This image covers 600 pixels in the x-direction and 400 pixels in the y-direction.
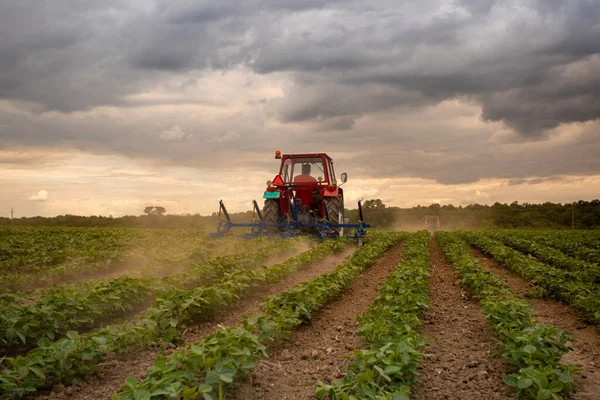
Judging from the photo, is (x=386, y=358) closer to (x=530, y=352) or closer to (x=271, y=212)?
(x=530, y=352)

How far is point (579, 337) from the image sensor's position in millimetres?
5969

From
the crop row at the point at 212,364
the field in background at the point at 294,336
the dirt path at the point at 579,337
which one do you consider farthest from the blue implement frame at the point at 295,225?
the crop row at the point at 212,364

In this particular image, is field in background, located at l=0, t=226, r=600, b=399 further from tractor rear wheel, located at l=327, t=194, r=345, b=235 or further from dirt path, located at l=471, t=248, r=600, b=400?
tractor rear wheel, located at l=327, t=194, r=345, b=235

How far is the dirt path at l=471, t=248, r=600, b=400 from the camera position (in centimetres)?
415

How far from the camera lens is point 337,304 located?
7.38m

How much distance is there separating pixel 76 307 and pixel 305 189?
11.5 metres

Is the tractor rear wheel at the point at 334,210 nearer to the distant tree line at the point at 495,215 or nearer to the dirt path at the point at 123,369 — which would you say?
the dirt path at the point at 123,369

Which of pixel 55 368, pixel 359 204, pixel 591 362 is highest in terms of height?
pixel 359 204

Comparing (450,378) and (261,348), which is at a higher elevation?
(261,348)

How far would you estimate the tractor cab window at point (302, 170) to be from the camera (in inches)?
642

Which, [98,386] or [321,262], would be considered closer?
[98,386]

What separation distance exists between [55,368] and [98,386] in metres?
0.37

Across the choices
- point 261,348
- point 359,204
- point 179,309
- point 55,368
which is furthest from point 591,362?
point 359,204

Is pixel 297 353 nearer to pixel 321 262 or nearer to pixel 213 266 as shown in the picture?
pixel 213 266
